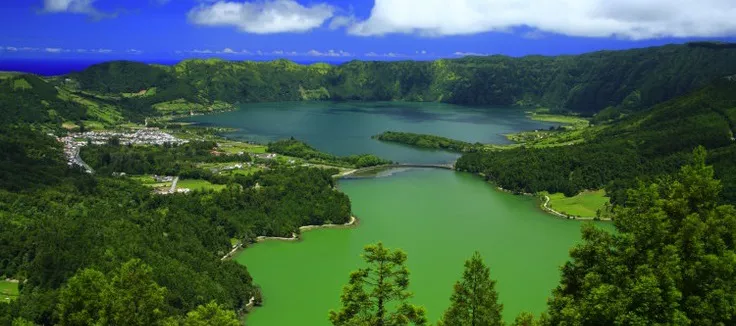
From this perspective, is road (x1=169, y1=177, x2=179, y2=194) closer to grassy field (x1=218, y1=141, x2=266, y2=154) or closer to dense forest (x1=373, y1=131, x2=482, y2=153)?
grassy field (x1=218, y1=141, x2=266, y2=154)

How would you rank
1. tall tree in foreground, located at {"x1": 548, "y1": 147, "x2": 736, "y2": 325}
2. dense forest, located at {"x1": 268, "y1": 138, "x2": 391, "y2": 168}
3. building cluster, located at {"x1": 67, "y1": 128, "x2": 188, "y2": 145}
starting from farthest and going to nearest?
building cluster, located at {"x1": 67, "y1": 128, "x2": 188, "y2": 145}
dense forest, located at {"x1": 268, "y1": 138, "x2": 391, "y2": 168}
tall tree in foreground, located at {"x1": 548, "y1": 147, "x2": 736, "y2": 325}

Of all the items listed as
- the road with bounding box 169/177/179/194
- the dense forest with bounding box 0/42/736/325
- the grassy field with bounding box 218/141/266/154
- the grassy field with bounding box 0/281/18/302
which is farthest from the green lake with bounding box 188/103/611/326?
the grassy field with bounding box 218/141/266/154

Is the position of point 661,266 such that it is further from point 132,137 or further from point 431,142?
point 132,137

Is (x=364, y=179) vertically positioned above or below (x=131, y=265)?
below

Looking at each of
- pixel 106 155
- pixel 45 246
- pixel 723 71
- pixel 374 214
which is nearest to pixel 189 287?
pixel 45 246

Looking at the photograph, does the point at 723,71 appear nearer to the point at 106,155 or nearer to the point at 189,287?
the point at 106,155

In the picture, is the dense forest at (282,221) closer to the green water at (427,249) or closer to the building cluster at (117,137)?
the green water at (427,249)
